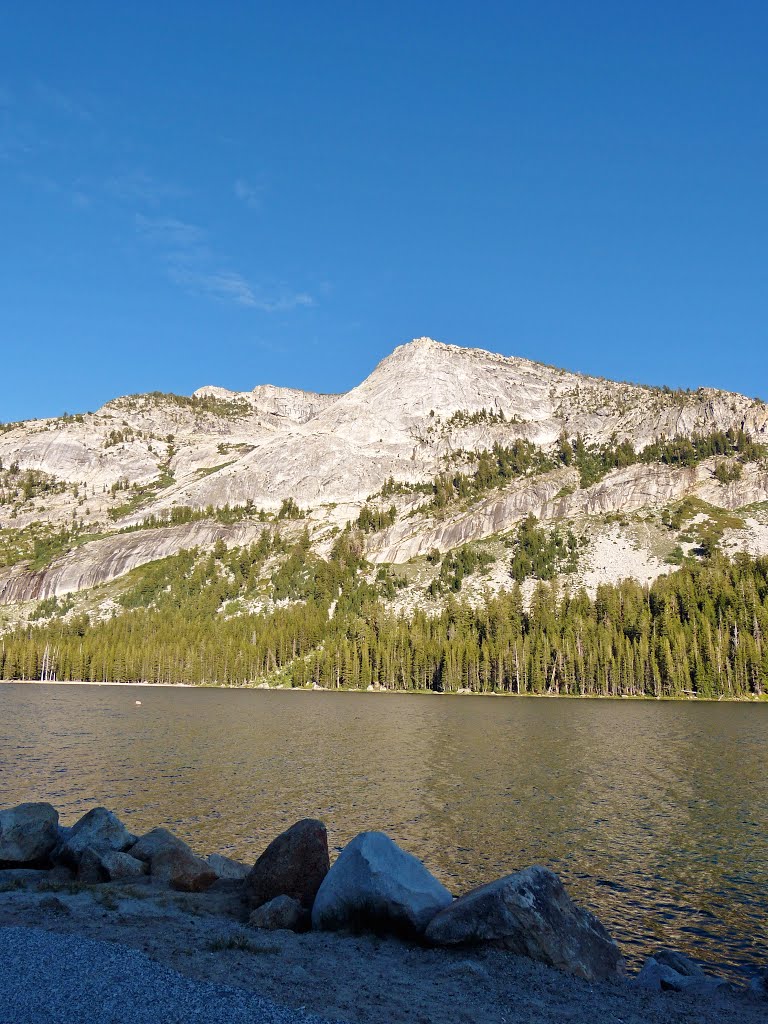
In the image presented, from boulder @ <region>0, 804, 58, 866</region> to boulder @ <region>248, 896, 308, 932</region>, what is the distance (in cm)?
1077

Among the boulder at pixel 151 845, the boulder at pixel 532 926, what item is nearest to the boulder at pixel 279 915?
the boulder at pixel 532 926

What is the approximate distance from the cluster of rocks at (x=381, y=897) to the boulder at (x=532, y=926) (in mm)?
26

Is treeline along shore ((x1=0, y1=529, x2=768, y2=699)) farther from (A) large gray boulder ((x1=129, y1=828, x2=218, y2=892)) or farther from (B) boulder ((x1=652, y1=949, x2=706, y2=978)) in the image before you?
(A) large gray boulder ((x1=129, y1=828, x2=218, y2=892))

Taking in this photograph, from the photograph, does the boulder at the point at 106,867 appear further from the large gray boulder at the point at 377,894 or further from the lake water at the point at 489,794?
the large gray boulder at the point at 377,894

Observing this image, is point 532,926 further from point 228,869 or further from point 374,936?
point 228,869

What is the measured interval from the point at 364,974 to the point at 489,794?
28.9 m

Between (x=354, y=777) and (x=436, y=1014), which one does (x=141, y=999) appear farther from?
(x=354, y=777)

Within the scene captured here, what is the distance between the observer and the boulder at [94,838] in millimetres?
23484

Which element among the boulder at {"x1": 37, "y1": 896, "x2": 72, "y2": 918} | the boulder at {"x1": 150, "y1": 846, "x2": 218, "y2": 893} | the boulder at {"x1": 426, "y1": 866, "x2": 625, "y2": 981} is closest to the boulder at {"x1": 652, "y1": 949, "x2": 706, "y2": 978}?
the boulder at {"x1": 426, "y1": 866, "x2": 625, "y2": 981}

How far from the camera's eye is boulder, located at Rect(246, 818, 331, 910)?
20.4 m

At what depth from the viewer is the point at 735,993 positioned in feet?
52.6

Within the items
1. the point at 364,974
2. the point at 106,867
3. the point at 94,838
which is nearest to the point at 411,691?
the point at 94,838

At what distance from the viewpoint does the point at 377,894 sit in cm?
1797

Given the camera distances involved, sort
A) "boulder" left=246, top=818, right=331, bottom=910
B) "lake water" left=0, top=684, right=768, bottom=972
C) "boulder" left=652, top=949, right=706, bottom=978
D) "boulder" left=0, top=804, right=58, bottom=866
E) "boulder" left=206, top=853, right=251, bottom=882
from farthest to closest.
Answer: "lake water" left=0, top=684, right=768, bottom=972 → "boulder" left=0, top=804, right=58, bottom=866 → "boulder" left=206, top=853, right=251, bottom=882 → "boulder" left=246, top=818, right=331, bottom=910 → "boulder" left=652, top=949, right=706, bottom=978
